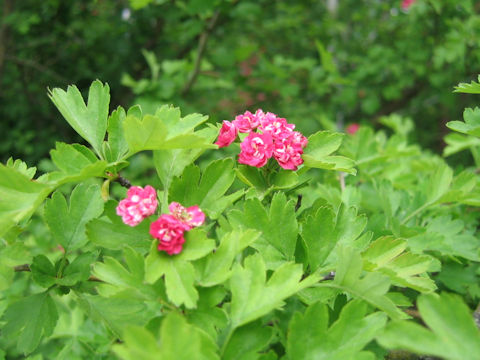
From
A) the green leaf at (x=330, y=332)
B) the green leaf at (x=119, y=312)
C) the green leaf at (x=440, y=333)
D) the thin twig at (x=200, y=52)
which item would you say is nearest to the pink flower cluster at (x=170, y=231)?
the green leaf at (x=119, y=312)

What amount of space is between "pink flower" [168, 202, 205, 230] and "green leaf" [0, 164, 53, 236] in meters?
0.18

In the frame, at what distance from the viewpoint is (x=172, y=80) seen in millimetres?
2523

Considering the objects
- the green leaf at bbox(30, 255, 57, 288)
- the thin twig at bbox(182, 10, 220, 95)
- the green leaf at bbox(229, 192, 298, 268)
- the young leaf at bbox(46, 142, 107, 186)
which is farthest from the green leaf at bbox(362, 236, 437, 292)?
the thin twig at bbox(182, 10, 220, 95)

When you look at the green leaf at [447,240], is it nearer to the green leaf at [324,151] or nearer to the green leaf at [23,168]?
the green leaf at [324,151]

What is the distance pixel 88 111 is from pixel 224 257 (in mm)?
379

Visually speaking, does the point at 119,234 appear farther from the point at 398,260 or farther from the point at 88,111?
the point at 398,260

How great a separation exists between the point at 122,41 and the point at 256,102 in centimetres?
106

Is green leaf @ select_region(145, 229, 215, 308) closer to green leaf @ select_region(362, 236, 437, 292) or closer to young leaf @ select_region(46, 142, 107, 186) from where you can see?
young leaf @ select_region(46, 142, 107, 186)

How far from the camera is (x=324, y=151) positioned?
83cm

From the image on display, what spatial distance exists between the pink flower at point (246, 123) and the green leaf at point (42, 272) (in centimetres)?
43

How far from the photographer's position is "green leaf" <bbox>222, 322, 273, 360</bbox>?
62 centimetres

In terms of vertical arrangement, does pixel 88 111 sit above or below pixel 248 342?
above

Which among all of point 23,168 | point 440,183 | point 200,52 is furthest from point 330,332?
point 200,52

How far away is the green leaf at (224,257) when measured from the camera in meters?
A: 0.63
